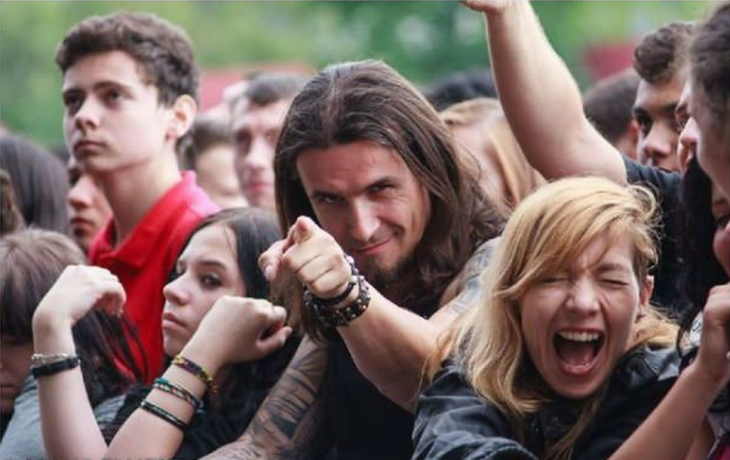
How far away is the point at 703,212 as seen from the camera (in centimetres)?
371

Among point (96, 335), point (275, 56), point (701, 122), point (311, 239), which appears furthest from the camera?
point (275, 56)

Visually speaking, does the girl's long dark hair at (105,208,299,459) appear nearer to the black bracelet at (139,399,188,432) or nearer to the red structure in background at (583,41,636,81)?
the black bracelet at (139,399,188,432)

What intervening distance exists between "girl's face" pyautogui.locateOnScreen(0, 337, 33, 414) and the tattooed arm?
104cm

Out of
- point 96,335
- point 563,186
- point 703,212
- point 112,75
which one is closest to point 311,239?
point 563,186

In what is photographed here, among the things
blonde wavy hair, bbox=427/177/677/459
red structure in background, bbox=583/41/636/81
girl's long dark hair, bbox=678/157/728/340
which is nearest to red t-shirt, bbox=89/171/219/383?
blonde wavy hair, bbox=427/177/677/459

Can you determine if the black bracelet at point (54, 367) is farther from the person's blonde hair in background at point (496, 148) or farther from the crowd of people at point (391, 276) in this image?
the person's blonde hair in background at point (496, 148)

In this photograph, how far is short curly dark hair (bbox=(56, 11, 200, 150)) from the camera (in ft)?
20.2

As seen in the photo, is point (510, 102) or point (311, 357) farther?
point (311, 357)

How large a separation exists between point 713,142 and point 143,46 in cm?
331

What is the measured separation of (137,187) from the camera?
20.0ft

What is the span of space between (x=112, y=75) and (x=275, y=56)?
3462cm

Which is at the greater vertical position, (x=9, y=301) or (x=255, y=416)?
(x=9, y=301)

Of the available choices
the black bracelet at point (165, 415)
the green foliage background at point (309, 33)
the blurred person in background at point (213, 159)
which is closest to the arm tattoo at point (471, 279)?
the black bracelet at point (165, 415)

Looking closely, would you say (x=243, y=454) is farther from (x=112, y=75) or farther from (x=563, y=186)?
(x=112, y=75)
